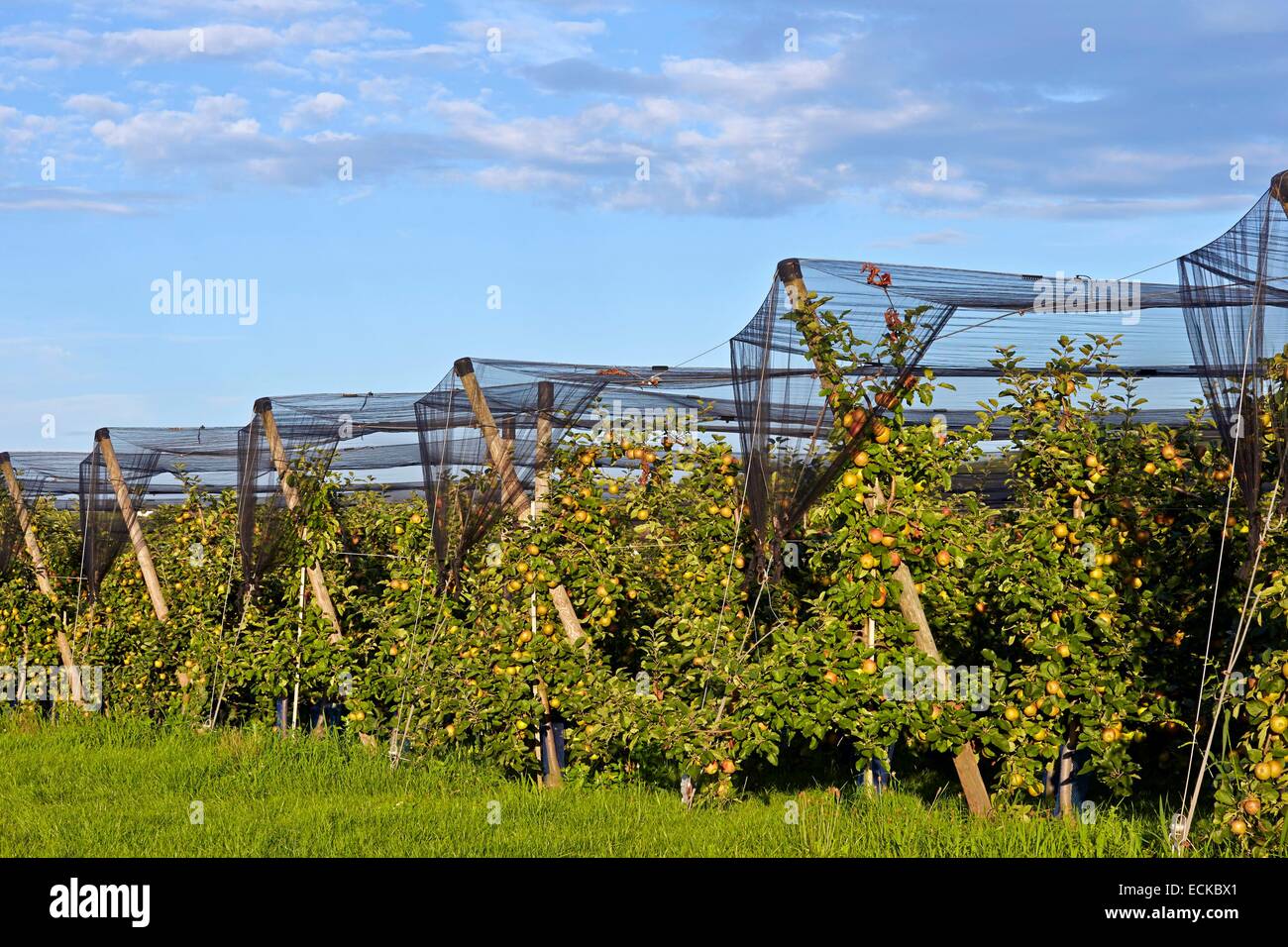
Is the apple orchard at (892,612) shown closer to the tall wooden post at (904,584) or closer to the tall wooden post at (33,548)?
the tall wooden post at (904,584)

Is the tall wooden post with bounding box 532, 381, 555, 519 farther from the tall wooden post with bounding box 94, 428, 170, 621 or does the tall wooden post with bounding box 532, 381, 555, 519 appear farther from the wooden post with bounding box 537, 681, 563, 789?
the tall wooden post with bounding box 94, 428, 170, 621

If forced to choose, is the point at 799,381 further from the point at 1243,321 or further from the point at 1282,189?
the point at 1282,189

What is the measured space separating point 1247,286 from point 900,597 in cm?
201

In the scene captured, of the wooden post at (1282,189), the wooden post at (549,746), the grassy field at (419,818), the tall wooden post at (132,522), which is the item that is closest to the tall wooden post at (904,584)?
the grassy field at (419,818)

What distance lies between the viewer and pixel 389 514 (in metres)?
9.86

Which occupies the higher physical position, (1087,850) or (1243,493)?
(1243,493)

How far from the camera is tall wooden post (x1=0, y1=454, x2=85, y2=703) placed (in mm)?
12617

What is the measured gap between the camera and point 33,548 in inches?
507

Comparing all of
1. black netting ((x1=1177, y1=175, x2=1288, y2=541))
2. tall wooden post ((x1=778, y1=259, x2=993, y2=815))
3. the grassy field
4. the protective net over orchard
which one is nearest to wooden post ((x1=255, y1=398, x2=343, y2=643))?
the protective net over orchard

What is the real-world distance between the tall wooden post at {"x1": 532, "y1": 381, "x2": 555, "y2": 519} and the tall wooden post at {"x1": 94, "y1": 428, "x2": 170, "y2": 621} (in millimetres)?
4890

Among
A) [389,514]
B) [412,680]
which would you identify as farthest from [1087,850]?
[389,514]

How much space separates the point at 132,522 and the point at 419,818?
5912 mm

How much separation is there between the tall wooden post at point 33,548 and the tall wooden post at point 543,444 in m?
6.75
